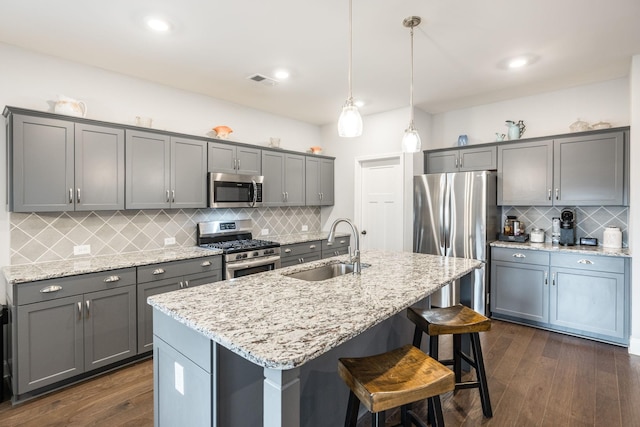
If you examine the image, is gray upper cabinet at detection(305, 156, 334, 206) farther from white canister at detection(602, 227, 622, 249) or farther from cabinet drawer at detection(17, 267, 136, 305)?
white canister at detection(602, 227, 622, 249)

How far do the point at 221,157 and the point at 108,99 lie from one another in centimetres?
120

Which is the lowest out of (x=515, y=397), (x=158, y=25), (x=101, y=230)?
(x=515, y=397)

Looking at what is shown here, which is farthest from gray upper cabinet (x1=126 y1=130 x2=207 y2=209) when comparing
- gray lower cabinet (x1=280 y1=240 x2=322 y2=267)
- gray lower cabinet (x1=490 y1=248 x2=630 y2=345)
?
gray lower cabinet (x1=490 y1=248 x2=630 y2=345)

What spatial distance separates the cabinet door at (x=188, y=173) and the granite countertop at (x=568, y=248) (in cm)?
344

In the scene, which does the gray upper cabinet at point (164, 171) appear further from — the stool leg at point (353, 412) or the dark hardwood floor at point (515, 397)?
the stool leg at point (353, 412)

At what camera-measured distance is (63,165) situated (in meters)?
2.71

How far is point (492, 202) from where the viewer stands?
399 cm

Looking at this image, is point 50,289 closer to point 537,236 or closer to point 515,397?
point 515,397

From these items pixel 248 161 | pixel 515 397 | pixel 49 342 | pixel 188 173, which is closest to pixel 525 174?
pixel 515 397

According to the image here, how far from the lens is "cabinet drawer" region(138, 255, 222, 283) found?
2865 millimetres

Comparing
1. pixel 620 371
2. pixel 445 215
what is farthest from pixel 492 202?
pixel 620 371

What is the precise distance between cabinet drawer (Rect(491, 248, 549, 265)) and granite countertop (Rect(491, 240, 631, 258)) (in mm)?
54

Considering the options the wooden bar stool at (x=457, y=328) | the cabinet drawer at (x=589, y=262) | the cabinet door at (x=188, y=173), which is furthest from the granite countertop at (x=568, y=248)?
the cabinet door at (x=188, y=173)

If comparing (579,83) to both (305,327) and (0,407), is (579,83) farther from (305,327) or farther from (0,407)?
(0,407)
